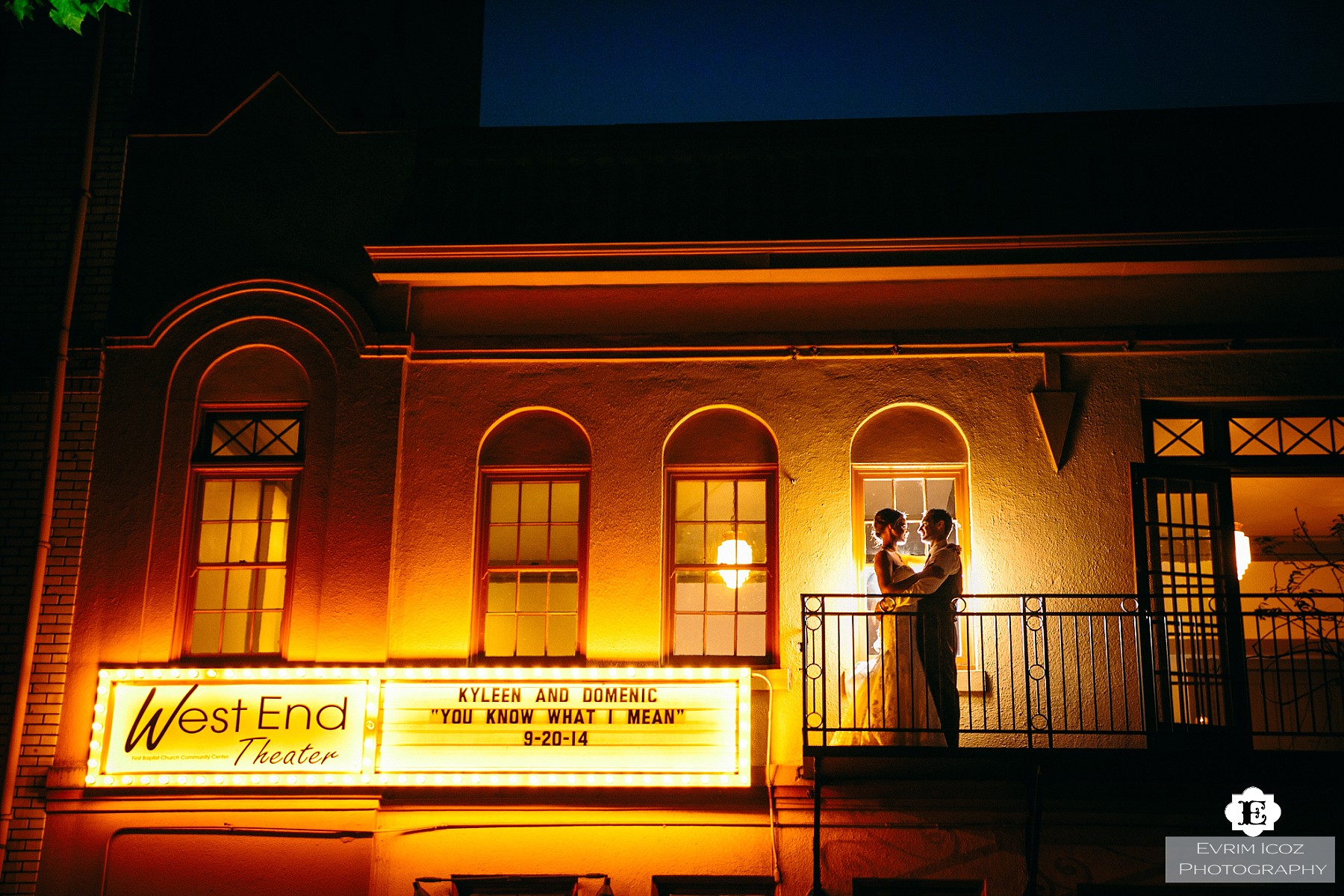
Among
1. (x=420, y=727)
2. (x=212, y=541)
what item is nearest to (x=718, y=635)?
(x=420, y=727)

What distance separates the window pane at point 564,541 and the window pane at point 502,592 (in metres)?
0.44

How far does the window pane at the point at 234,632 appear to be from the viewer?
10977 millimetres

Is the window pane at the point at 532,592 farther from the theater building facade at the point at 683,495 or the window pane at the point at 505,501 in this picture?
the window pane at the point at 505,501

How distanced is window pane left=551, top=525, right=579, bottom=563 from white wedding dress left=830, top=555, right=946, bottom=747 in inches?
110

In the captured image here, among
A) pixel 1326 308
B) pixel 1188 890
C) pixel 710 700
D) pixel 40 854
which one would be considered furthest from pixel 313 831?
pixel 1326 308

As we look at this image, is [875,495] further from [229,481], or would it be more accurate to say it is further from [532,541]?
[229,481]

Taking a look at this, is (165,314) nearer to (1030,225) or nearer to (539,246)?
(539,246)

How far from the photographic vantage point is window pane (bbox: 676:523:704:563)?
9.77 metres

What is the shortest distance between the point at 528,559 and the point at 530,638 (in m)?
0.72

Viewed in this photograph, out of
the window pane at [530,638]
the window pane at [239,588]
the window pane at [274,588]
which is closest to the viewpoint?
the window pane at [530,638]

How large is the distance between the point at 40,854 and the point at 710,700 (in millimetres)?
5505

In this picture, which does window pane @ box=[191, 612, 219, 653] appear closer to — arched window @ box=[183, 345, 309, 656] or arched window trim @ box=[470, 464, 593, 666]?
arched window @ box=[183, 345, 309, 656]

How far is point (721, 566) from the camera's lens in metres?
9.55

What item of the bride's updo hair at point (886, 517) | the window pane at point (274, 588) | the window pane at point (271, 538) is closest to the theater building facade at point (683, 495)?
the window pane at point (271, 538)
